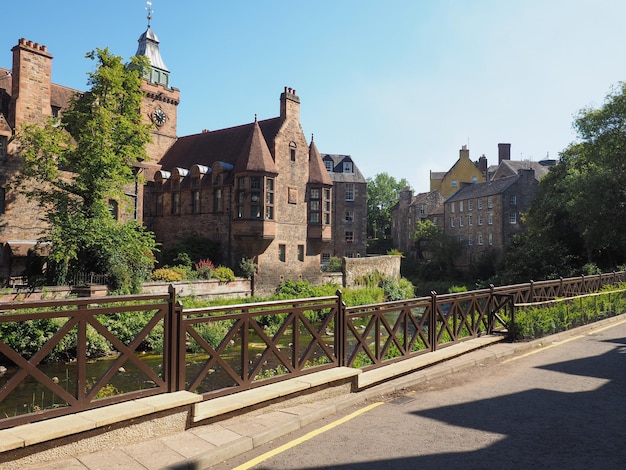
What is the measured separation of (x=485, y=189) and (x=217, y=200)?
36.1m

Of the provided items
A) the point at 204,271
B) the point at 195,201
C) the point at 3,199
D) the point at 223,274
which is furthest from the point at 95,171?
the point at 195,201

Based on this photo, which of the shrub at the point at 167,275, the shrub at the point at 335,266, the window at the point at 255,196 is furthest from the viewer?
the shrub at the point at 335,266

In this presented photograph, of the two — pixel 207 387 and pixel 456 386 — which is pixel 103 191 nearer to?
pixel 207 387

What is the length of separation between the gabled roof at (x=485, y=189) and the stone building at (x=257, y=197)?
26122 millimetres

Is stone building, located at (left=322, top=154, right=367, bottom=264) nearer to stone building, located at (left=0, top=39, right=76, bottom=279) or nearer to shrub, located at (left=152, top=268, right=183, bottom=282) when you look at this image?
shrub, located at (left=152, top=268, right=183, bottom=282)

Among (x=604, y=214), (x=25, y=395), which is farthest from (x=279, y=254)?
(x=25, y=395)

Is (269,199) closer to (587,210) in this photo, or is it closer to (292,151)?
(292,151)

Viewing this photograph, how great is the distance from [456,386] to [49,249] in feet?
84.3

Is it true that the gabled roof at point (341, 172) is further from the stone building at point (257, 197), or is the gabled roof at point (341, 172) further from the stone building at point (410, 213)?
the stone building at point (257, 197)

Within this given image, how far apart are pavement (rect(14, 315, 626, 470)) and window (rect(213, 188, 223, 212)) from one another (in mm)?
29782

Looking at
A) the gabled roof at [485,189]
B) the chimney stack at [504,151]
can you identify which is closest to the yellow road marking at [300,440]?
the gabled roof at [485,189]

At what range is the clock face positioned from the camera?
45.7m

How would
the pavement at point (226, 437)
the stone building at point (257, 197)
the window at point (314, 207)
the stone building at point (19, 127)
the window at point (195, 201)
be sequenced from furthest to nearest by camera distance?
the window at point (314, 207), the window at point (195, 201), the stone building at point (257, 197), the stone building at point (19, 127), the pavement at point (226, 437)

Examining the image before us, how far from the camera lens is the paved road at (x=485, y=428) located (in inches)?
210
